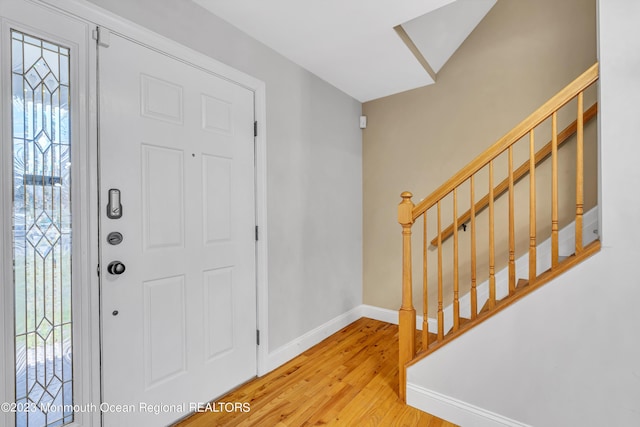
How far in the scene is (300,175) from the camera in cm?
241

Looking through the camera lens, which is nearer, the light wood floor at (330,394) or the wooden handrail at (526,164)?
the light wood floor at (330,394)

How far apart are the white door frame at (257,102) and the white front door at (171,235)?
0.04m

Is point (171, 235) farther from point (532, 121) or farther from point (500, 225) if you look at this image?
point (500, 225)

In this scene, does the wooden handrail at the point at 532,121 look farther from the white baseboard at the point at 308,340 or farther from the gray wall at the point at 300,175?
the white baseboard at the point at 308,340

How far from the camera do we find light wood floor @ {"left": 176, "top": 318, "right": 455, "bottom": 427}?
163cm

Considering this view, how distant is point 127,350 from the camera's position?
56.4 inches

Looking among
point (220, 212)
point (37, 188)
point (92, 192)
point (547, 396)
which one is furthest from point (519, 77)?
point (37, 188)

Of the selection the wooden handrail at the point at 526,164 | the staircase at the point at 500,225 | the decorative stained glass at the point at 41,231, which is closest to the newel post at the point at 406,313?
the staircase at the point at 500,225

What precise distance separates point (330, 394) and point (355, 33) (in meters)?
2.40

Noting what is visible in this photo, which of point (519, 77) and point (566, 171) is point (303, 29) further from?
point (566, 171)

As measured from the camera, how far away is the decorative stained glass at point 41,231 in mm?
1152

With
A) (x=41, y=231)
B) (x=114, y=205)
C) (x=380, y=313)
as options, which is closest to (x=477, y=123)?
(x=380, y=313)

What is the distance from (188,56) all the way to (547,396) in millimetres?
2567

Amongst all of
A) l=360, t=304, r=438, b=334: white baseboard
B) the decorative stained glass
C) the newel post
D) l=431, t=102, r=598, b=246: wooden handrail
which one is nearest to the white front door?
the decorative stained glass
